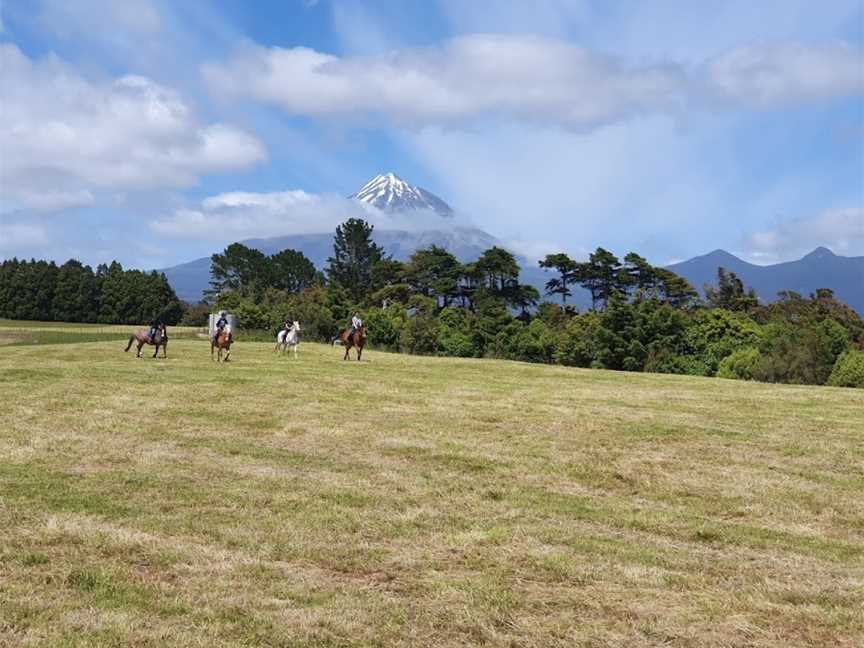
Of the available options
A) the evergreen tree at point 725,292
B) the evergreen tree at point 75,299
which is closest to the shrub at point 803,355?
the evergreen tree at point 725,292

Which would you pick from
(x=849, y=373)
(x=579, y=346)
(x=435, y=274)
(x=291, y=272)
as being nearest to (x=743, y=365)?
(x=849, y=373)

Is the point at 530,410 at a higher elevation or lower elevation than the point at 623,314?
lower

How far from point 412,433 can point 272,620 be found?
400 inches

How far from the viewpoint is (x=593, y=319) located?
8781cm

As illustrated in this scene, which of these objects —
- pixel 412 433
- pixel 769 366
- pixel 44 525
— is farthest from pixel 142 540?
pixel 769 366

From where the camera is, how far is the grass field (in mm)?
6781

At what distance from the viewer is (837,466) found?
47.4 feet

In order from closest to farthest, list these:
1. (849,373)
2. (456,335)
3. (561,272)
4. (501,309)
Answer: (849,373), (456,335), (501,309), (561,272)

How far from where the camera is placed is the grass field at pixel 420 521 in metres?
6.78

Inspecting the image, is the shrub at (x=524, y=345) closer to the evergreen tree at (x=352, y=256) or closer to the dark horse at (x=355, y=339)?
the dark horse at (x=355, y=339)

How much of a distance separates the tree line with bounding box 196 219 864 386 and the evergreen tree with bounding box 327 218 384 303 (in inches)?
18.7

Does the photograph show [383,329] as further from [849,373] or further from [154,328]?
[154,328]

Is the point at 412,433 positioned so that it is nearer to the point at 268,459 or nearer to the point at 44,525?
the point at 268,459

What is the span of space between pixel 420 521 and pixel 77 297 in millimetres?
146380
